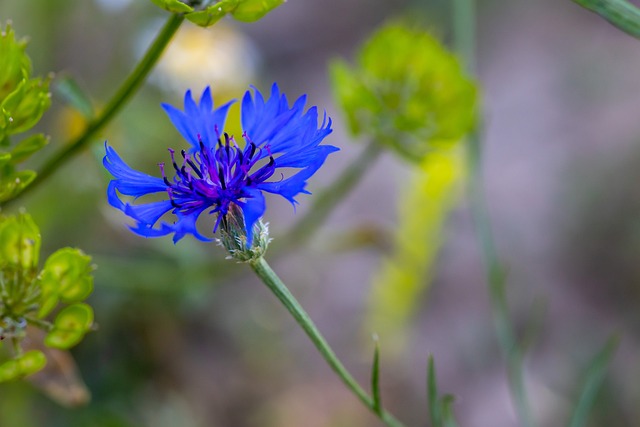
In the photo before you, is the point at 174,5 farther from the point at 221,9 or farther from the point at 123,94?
the point at 123,94

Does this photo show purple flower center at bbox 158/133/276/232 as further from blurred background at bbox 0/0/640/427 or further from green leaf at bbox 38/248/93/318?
blurred background at bbox 0/0/640/427

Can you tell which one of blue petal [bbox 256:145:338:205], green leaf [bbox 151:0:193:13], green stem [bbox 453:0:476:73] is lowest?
blue petal [bbox 256:145:338:205]

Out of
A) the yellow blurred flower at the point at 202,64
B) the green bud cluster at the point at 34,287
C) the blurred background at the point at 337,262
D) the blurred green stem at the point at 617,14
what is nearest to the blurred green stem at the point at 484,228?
the blurred background at the point at 337,262

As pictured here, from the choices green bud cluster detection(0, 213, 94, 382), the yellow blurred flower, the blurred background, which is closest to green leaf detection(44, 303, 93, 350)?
green bud cluster detection(0, 213, 94, 382)

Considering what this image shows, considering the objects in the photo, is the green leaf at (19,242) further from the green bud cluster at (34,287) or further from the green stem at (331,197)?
the green stem at (331,197)

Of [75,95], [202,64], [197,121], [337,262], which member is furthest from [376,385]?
[337,262]

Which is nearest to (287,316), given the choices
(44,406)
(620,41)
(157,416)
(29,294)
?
(157,416)
